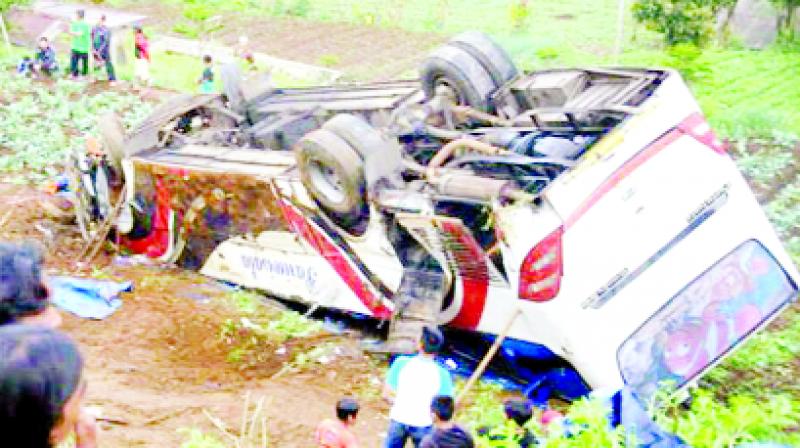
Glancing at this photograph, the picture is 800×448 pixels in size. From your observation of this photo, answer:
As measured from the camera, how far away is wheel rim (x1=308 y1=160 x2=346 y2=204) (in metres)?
7.34

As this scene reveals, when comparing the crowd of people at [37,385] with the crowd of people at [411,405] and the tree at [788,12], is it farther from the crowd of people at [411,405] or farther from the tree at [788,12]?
the tree at [788,12]

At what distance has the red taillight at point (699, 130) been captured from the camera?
265 inches

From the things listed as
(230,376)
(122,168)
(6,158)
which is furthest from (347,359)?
(6,158)

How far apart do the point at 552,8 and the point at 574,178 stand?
62.1 ft

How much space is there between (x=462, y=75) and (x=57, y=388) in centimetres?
618

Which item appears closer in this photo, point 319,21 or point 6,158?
point 6,158

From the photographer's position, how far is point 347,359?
7617 mm

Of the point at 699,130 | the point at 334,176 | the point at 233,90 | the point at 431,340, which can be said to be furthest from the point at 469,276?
the point at 233,90

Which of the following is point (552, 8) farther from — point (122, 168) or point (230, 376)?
point (230, 376)

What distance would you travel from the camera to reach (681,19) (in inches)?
691

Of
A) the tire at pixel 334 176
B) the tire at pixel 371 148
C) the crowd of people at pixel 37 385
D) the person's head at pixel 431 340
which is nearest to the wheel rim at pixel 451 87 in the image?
the tire at pixel 371 148

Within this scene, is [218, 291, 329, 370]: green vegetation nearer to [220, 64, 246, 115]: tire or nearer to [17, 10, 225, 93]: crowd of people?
[220, 64, 246, 115]: tire

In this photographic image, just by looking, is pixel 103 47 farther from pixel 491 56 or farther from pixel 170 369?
pixel 170 369

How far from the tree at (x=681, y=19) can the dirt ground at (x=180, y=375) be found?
35.8ft
